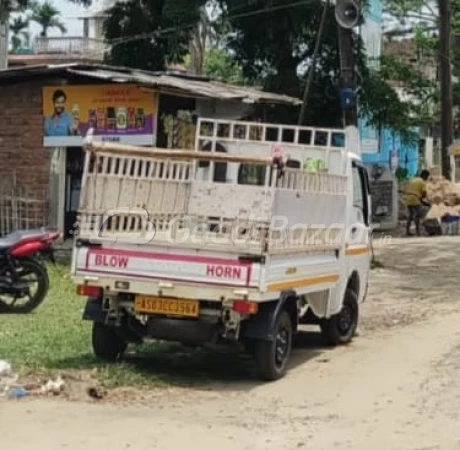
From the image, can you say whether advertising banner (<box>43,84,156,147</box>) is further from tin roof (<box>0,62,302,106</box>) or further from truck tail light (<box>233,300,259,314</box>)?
truck tail light (<box>233,300,259,314</box>)

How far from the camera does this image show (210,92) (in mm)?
15992

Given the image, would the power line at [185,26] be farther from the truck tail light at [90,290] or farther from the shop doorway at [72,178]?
the truck tail light at [90,290]

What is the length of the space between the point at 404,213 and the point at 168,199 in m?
22.4

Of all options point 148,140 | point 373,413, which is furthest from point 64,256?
point 373,413

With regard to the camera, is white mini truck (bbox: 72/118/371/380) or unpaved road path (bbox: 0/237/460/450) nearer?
unpaved road path (bbox: 0/237/460/450)

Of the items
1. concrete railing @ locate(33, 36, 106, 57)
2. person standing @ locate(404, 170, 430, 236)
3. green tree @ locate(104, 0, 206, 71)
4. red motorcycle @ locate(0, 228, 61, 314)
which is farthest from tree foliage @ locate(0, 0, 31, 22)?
concrete railing @ locate(33, 36, 106, 57)

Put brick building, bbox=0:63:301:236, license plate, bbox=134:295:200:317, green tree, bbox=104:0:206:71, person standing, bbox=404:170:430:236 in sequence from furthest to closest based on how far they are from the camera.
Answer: person standing, bbox=404:170:430:236 → green tree, bbox=104:0:206:71 → brick building, bbox=0:63:301:236 → license plate, bbox=134:295:200:317

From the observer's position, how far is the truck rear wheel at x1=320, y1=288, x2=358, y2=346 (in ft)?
34.0

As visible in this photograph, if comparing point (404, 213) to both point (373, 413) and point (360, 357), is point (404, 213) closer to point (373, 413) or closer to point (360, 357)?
point (360, 357)

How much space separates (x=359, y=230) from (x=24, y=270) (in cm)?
400

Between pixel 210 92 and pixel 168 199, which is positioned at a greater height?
pixel 210 92

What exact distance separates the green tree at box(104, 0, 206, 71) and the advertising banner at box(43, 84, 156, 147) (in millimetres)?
7225

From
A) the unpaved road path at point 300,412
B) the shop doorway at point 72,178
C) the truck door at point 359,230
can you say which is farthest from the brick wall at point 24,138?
the unpaved road path at point 300,412

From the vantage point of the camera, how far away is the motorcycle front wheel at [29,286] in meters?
11.5
